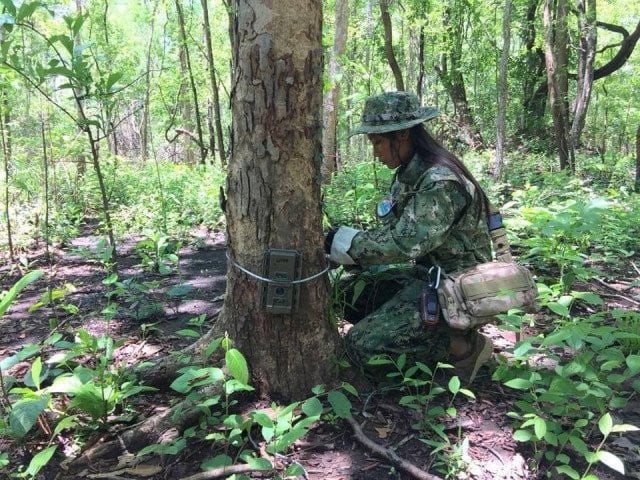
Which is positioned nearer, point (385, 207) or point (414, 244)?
point (414, 244)

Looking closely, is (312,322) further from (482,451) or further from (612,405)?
(612,405)

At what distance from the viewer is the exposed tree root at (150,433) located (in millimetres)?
2150

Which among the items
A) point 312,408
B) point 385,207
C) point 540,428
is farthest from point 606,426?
point 385,207

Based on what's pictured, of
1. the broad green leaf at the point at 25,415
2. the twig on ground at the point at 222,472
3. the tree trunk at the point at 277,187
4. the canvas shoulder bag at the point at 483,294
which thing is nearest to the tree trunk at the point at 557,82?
the canvas shoulder bag at the point at 483,294

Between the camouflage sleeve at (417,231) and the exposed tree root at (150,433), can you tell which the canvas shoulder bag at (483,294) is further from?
the exposed tree root at (150,433)

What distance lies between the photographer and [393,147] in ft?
9.74

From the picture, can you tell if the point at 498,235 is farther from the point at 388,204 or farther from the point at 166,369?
the point at 166,369

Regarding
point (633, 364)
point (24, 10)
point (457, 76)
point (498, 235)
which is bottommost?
point (633, 364)

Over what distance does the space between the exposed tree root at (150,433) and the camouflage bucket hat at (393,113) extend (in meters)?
1.78

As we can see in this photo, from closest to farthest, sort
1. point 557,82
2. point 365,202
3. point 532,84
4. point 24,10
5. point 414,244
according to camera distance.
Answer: point 24,10, point 414,244, point 365,202, point 557,82, point 532,84

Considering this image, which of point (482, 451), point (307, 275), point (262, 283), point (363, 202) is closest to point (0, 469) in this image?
point (262, 283)

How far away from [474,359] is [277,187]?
154cm

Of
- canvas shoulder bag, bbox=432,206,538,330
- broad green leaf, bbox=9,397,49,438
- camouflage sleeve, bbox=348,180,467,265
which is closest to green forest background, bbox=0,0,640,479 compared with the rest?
broad green leaf, bbox=9,397,49,438

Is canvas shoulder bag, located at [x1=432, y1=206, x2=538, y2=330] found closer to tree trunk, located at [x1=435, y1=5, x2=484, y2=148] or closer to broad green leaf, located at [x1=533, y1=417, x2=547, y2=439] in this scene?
broad green leaf, located at [x1=533, y1=417, x2=547, y2=439]
